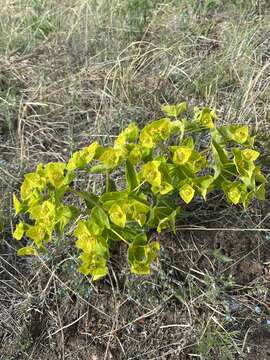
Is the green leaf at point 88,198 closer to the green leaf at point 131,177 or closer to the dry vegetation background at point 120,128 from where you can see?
the green leaf at point 131,177

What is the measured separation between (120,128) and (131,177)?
557 millimetres

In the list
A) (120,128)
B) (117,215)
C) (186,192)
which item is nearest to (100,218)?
(117,215)

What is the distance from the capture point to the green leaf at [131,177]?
1448 mm

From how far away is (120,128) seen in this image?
1985mm

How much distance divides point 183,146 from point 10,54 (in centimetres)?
130

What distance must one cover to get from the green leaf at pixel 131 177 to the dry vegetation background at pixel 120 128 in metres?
0.27

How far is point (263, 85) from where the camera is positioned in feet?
6.57

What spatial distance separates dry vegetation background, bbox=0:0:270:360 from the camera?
1.54 meters

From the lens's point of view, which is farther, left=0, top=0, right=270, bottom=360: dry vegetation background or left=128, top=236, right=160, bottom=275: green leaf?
left=0, top=0, right=270, bottom=360: dry vegetation background

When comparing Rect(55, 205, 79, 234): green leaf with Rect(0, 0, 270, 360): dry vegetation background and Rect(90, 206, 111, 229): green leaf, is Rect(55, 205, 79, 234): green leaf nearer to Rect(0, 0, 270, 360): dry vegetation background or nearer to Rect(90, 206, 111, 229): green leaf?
Rect(90, 206, 111, 229): green leaf

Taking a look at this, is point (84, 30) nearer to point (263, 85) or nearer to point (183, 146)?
point (263, 85)

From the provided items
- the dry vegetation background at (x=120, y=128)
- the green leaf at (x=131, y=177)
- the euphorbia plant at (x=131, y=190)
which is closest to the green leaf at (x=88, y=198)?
the euphorbia plant at (x=131, y=190)

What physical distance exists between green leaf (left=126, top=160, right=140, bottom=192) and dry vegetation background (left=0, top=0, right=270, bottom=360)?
27 centimetres

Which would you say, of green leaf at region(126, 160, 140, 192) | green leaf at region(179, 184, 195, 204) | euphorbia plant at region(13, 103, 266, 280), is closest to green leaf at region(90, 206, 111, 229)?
euphorbia plant at region(13, 103, 266, 280)
